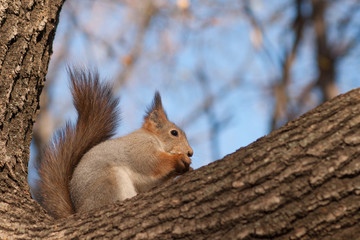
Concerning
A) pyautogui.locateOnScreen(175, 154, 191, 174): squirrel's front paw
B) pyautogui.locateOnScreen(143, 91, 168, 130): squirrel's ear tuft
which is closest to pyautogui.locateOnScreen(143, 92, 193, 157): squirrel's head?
pyautogui.locateOnScreen(143, 91, 168, 130): squirrel's ear tuft

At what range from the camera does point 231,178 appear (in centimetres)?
170

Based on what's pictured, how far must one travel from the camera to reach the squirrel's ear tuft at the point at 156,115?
3.55 meters

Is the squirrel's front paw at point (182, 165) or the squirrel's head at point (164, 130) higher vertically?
the squirrel's head at point (164, 130)

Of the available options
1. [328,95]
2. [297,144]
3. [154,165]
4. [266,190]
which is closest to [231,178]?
[266,190]

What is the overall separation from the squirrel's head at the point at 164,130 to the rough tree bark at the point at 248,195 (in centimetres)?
140

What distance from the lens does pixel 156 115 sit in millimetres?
3611

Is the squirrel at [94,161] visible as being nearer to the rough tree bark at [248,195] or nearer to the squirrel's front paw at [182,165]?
the squirrel's front paw at [182,165]

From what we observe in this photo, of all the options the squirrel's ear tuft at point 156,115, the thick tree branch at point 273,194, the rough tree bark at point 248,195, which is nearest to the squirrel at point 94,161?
the squirrel's ear tuft at point 156,115

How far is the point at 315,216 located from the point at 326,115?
41cm

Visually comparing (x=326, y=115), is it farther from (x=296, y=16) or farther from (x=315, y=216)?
(x=296, y=16)

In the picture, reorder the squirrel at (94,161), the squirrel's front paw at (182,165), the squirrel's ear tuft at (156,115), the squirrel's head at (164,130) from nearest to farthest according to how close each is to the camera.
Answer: the squirrel at (94,161)
the squirrel's front paw at (182,165)
the squirrel's head at (164,130)
the squirrel's ear tuft at (156,115)

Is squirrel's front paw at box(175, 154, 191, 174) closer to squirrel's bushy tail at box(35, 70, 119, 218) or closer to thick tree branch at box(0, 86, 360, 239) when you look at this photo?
squirrel's bushy tail at box(35, 70, 119, 218)

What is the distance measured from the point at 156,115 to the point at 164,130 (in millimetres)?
191

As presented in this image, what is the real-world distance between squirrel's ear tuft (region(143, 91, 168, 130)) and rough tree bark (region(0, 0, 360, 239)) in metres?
1.53
